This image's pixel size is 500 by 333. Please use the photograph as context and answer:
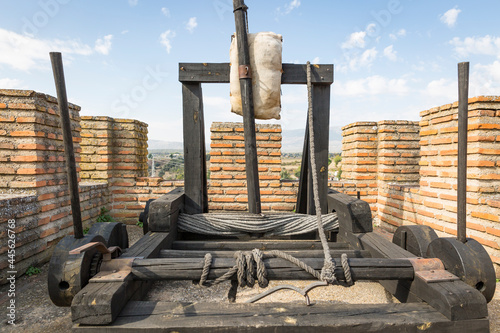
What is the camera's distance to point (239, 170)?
4.69m

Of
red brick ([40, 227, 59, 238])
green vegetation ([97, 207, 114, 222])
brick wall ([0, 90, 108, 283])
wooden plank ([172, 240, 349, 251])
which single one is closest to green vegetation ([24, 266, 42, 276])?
brick wall ([0, 90, 108, 283])

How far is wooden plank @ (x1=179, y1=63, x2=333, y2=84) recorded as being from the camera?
254 cm

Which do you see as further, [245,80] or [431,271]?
[245,80]

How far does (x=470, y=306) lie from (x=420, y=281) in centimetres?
25

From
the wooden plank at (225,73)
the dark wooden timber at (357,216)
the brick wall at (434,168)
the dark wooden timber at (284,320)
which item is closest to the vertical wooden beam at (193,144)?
the wooden plank at (225,73)

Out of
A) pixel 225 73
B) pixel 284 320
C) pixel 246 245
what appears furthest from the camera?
pixel 225 73

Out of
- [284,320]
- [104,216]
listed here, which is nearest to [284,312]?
[284,320]

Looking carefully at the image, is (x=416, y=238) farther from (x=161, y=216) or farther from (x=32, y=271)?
(x=32, y=271)

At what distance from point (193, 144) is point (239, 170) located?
78.2 inches

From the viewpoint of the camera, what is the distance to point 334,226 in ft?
8.27

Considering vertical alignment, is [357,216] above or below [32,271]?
above

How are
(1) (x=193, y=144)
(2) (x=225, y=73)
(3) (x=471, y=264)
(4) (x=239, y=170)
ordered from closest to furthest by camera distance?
(3) (x=471, y=264) < (2) (x=225, y=73) < (1) (x=193, y=144) < (4) (x=239, y=170)

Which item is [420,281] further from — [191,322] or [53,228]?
[53,228]

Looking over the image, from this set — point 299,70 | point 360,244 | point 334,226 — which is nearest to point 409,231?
point 360,244
